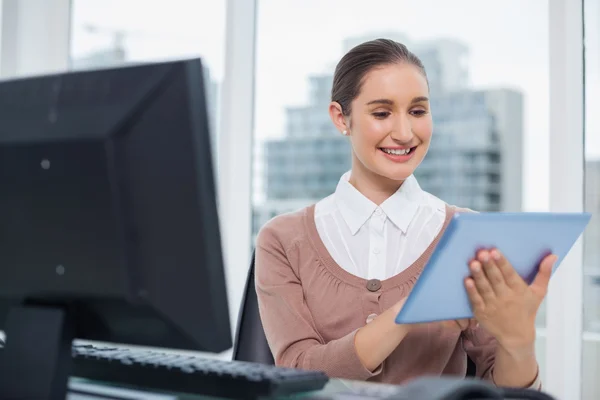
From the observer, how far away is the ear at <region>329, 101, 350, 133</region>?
1518 millimetres

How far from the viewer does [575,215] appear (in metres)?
1.00

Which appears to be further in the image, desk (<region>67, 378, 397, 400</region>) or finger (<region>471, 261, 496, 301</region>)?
finger (<region>471, 261, 496, 301</region>)

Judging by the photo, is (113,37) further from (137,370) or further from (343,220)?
(137,370)

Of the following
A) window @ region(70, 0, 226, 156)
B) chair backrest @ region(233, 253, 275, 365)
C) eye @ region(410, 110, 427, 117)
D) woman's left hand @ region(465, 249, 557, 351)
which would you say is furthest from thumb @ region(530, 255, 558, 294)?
window @ region(70, 0, 226, 156)

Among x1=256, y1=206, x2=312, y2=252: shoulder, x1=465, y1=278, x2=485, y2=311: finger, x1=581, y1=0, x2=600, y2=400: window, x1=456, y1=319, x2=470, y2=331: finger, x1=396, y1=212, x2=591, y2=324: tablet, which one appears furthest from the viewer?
x1=581, y1=0, x2=600, y2=400: window

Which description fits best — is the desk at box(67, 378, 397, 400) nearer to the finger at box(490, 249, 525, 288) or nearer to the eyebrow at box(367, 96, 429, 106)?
the finger at box(490, 249, 525, 288)

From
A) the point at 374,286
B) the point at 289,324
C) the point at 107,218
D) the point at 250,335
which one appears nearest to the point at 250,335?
the point at 250,335

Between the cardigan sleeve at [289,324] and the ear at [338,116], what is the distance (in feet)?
0.90

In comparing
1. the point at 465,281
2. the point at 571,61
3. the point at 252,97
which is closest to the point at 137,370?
the point at 465,281

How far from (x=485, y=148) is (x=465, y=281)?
6.35ft

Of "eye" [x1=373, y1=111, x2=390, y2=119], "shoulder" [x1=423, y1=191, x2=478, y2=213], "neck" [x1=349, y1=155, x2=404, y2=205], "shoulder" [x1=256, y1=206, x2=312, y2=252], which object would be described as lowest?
"shoulder" [x1=256, y1=206, x2=312, y2=252]

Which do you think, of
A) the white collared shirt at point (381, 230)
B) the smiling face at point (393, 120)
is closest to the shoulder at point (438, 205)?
the white collared shirt at point (381, 230)

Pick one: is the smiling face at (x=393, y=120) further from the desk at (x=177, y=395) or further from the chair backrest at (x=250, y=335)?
the desk at (x=177, y=395)

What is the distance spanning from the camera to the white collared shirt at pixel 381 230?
143cm
